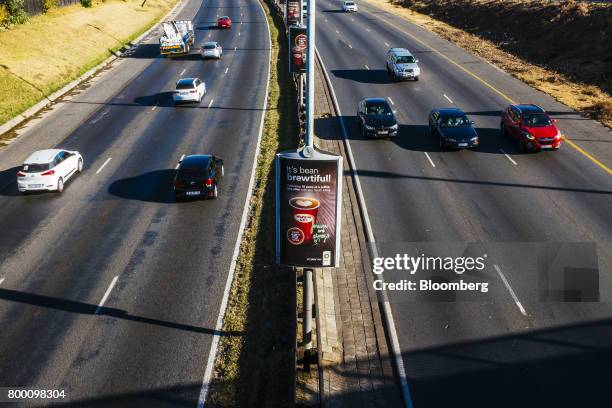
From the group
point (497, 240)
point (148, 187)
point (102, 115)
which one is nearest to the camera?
point (497, 240)

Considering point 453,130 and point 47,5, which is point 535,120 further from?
point 47,5

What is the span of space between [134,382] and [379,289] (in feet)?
25.3

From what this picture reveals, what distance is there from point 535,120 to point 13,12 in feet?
173

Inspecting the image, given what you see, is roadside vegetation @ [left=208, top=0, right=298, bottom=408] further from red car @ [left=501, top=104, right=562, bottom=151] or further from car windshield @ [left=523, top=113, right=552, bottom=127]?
car windshield @ [left=523, top=113, right=552, bottom=127]

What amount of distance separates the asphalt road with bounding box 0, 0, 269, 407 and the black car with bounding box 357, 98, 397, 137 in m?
6.40

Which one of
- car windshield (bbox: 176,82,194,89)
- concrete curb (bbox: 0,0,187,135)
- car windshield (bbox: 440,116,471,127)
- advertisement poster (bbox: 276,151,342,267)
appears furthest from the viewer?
car windshield (bbox: 176,82,194,89)

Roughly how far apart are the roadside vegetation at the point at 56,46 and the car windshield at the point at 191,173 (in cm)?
1935

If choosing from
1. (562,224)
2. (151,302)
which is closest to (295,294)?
(151,302)

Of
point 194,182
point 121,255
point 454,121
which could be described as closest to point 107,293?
point 121,255

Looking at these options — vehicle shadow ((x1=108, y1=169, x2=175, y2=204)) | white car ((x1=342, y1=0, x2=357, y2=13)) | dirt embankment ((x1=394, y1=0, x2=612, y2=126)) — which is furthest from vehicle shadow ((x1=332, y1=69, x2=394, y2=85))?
white car ((x1=342, y1=0, x2=357, y2=13))

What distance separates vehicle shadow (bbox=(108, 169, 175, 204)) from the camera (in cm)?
2546

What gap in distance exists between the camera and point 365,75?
Answer: 46.3m

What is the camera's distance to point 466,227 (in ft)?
69.1

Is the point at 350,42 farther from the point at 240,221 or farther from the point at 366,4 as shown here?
the point at 240,221
